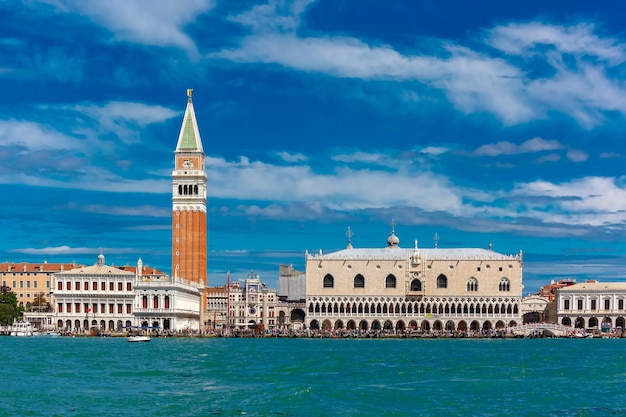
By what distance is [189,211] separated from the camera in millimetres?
117938

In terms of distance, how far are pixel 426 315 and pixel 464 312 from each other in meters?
4.21

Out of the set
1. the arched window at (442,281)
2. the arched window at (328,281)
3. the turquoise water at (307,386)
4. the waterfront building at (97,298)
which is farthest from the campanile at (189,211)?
the turquoise water at (307,386)

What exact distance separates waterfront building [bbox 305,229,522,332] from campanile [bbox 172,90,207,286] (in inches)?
510

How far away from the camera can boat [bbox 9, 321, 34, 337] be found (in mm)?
100438

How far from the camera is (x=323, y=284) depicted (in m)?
115

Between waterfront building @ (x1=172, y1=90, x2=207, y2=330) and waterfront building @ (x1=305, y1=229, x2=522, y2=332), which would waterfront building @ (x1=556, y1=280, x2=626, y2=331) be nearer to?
waterfront building @ (x1=305, y1=229, x2=522, y2=332)

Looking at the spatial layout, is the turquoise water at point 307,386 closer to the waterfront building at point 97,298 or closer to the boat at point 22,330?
the boat at point 22,330

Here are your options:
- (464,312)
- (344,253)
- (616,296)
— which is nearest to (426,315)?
(464,312)

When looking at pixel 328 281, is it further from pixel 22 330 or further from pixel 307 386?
pixel 307 386

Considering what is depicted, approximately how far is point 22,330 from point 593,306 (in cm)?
6187

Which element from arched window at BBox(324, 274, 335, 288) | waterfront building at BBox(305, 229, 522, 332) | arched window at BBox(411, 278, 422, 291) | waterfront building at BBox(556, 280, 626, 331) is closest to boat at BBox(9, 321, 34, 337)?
waterfront building at BBox(305, 229, 522, 332)

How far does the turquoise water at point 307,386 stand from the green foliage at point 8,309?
53.4 m

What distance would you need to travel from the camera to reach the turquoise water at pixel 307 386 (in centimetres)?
3136

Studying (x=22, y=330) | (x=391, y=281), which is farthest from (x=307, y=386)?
(x=391, y=281)
